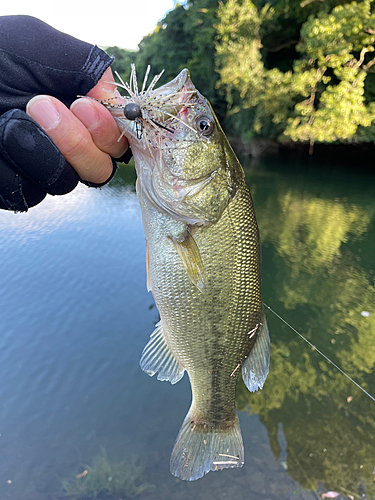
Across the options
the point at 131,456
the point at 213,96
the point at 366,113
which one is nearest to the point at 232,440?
the point at 131,456

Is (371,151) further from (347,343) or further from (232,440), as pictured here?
(232,440)

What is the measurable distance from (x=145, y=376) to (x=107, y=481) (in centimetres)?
153

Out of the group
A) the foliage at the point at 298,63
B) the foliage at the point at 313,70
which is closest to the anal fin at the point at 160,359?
the foliage at the point at 298,63

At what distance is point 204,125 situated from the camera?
66.2 inches

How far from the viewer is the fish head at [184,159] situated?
1.55 meters

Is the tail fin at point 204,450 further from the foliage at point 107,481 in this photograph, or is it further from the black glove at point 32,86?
the foliage at point 107,481

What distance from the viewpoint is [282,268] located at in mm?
7426

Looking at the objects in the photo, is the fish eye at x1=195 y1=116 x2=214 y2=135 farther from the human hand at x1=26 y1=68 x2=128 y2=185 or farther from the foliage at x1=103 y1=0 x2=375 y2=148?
the foliage at x1=103 y1=0 x2=375 y2=148

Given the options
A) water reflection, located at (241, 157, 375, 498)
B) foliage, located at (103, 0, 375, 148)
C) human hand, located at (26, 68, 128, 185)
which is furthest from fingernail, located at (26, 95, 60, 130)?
foliage, located at (103, 0, 375, 148)

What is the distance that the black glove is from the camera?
4.34 feet

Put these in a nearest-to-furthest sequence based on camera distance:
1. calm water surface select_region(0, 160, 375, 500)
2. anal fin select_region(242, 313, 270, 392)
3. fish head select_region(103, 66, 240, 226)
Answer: fish head select_region(103, 66, 240, 226) → anal fin select_region(242, 313, 270, 392) → calm water surface select_region(0, 160, 375, 500)

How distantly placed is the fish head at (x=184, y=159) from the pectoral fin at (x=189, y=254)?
102mm

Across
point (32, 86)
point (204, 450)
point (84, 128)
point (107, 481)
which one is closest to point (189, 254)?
point (84, 128)

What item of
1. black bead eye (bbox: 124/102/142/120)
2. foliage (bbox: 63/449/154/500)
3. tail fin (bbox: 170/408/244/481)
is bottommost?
foliage (bbox: 63/449/154/500)
